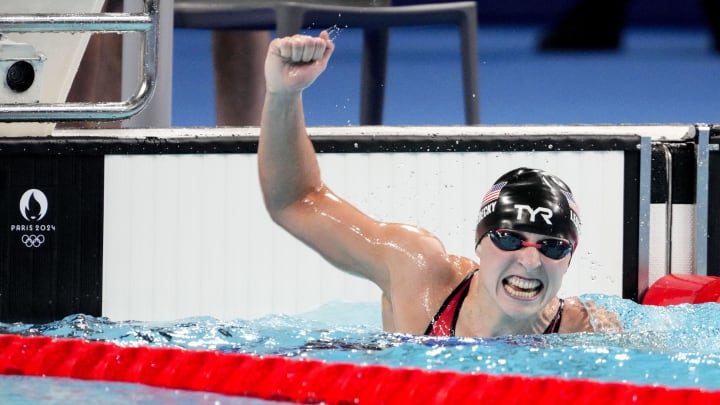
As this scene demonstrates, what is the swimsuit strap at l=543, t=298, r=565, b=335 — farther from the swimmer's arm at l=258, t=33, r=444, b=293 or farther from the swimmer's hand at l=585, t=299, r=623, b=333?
the swimmer's arm at l=258, t=33, r=444, b=293

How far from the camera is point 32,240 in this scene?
3.41m

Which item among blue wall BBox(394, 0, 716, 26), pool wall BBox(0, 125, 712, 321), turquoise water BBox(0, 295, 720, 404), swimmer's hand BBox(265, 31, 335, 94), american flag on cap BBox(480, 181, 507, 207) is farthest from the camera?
blue wall BBox(394, 0, 716, 26)

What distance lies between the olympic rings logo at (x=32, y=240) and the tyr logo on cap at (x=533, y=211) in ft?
5.37

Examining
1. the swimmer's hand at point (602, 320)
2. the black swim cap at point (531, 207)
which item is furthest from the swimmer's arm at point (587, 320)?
the black swim cap at point (531, 207)

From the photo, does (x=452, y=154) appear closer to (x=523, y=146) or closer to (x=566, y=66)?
(x=523, y=146)

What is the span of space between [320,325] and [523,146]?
0.81 m

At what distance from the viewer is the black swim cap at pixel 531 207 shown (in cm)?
239

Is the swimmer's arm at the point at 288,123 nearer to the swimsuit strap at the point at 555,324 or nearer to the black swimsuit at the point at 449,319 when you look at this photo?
the black swimsuit at the point at 449,319

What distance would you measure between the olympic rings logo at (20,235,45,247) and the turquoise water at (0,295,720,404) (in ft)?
1.24

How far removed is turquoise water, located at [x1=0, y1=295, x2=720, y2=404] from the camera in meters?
2.34

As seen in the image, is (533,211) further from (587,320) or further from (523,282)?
(587,320)

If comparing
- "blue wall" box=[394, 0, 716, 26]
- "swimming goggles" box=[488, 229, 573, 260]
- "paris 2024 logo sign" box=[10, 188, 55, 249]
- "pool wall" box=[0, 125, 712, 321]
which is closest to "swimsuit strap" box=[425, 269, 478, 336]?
"swimming goggles" box=[488, 229, 573, 260]

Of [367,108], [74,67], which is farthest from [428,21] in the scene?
[74,67]

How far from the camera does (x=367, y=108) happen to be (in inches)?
205
